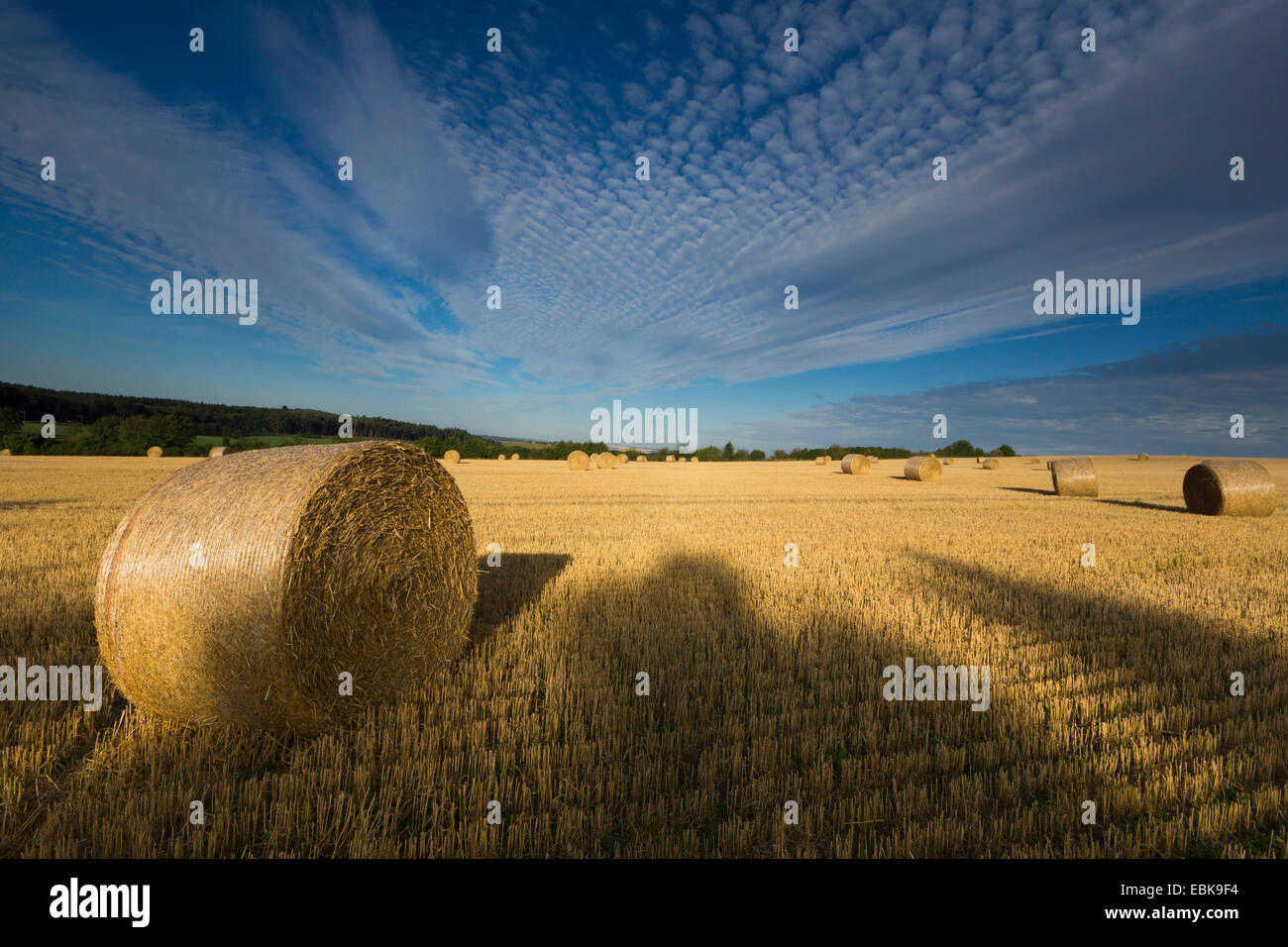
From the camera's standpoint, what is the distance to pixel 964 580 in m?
8.60

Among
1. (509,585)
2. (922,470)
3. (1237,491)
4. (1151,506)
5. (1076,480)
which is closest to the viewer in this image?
(509,585)

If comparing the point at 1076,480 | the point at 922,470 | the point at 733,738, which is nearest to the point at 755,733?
the point at 733,738

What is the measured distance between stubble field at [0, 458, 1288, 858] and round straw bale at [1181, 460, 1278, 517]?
376 inches

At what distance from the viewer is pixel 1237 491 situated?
15.5m

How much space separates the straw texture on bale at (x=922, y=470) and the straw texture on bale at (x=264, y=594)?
34691mm

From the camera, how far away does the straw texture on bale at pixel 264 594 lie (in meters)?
3.93

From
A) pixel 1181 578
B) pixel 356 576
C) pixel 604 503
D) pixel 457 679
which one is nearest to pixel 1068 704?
pixel 457 679

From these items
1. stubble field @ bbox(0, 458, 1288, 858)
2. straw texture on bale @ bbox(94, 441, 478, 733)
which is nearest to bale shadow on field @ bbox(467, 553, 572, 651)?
stubble field @ bbox(0, 458, 1288, 858)

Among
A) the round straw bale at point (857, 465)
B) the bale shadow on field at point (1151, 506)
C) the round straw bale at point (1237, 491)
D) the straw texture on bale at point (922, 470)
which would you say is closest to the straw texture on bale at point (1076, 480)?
the bale shadow on field at point (1151, 506)

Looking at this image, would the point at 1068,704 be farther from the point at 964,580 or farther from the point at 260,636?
the point at 260,636

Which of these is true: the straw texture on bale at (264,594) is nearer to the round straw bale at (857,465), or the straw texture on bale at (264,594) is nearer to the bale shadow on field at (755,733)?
the bale shadow on field at (755,733)

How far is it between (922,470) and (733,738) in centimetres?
3458

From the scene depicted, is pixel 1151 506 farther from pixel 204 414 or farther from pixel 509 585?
pixel 204 414

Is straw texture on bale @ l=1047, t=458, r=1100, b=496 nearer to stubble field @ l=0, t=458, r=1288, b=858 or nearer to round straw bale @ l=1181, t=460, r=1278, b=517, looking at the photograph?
round straw bale @ l=1181, t=460, r=1278, b=517
